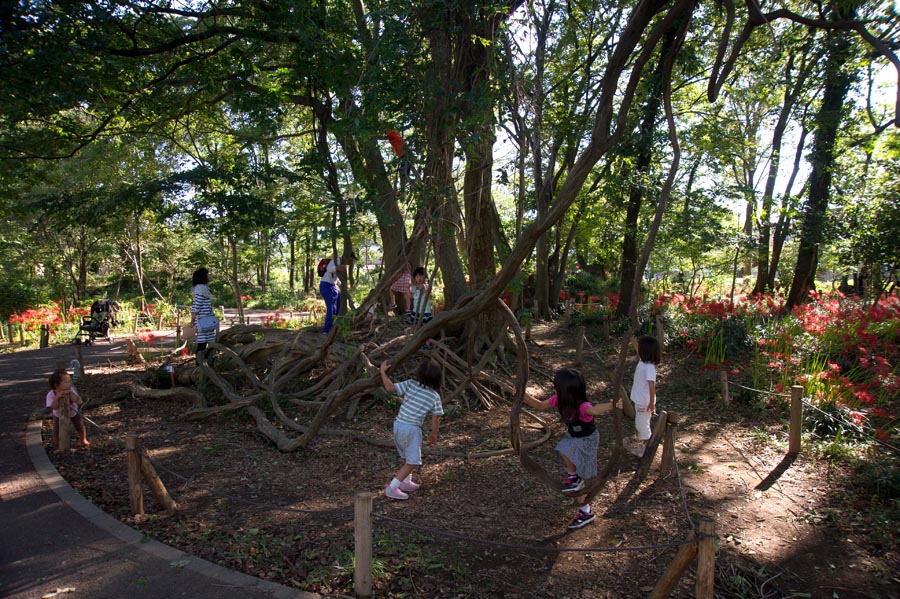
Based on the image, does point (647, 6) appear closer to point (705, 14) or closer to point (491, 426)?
point (491, 426)

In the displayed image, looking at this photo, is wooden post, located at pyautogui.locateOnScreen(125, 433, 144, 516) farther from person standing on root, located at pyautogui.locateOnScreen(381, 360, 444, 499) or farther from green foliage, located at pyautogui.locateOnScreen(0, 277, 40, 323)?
green foliage, located at pyautogui.locateOnScreen(0, 277, 40, 323)

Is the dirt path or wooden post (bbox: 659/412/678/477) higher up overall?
wooden post (bbox: 659/412/678/477)

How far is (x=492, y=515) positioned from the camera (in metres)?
4.31

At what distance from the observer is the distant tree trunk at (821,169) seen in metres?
8.96

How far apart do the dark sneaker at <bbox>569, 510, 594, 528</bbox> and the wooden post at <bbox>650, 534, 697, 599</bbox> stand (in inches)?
49.2

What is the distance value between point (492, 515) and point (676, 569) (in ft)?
6.03

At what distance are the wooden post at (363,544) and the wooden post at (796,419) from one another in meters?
4.49

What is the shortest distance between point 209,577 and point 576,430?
2.73m

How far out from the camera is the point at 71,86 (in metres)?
6.37

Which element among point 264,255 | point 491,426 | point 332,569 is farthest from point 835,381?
point 264,255

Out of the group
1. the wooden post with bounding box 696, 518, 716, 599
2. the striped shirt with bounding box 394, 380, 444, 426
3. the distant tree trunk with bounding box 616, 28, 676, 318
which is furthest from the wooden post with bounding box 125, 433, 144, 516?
the distant tree trunk with bounding box 616, 28, 676, 318

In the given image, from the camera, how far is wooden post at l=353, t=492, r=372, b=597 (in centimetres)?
309

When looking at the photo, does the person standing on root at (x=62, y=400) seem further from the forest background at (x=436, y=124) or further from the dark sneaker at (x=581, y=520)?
the dark sneaker at (x=581, y=520)

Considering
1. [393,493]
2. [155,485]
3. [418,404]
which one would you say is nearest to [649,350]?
[418,404]
